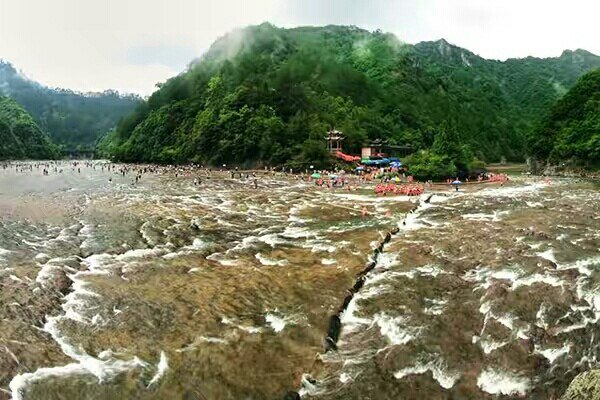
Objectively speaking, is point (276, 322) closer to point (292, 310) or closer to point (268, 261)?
point (292, 310)

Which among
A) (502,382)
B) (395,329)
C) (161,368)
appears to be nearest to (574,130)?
(395,329)

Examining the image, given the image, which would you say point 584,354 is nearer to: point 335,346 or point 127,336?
point 335,346

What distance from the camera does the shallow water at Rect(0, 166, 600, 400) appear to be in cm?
1398

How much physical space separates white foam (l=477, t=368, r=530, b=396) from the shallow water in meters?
0.04

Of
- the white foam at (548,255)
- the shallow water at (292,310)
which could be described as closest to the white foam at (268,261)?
the shallow water at (292,310)

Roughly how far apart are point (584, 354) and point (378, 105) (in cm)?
14558

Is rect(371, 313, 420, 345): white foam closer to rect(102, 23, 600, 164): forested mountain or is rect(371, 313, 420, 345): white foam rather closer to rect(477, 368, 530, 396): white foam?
rect(477, 368, 530, 396): white foam

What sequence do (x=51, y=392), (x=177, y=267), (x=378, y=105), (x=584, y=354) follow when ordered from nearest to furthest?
(x=51, y=392), (x=584, y=354), (x=177, y=267), (x=378, y=105)

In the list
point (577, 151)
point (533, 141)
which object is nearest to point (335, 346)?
point (577, 151)


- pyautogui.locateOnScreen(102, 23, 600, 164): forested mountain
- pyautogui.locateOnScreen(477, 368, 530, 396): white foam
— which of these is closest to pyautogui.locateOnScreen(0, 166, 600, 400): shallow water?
pyautogui.locateOnScreen(477, 368, 530, 396): white foam

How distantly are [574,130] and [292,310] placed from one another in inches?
4130

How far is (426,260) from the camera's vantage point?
25531 millimetres

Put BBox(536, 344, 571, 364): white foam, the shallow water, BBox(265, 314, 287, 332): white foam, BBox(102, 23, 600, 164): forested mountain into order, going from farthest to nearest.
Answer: BBox(102, 23, 600, 164): forested mountain, BBox(265, 314, 287, 332): white foam, BBox(536, 344, 571, 364): white foam, the shallow water

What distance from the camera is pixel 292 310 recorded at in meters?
18.7
